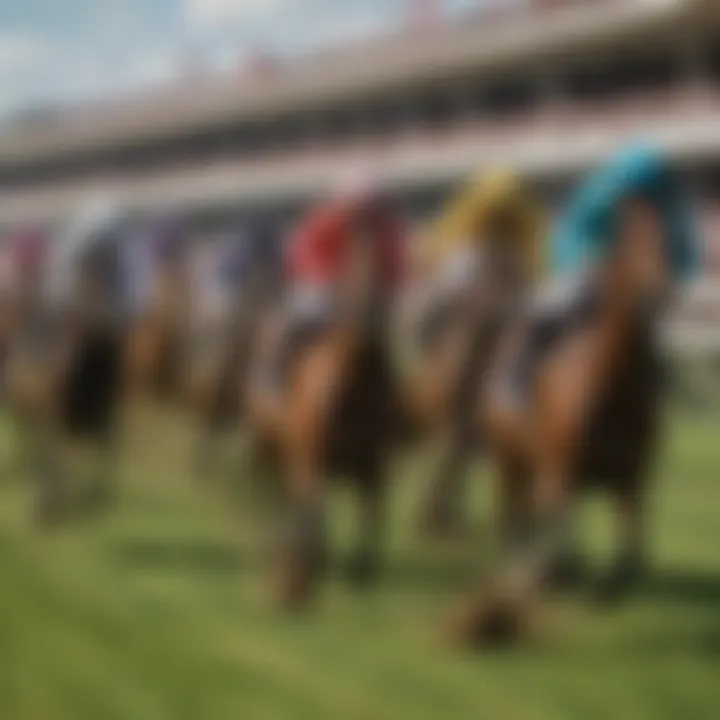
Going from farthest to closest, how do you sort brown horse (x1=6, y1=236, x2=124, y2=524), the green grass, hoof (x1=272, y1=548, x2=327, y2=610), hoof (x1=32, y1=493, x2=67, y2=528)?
hoof (x1=32, y1=493, x2=67, y2=528)
brown horse (x1=6, y1=236, x2=124, y2=524)
hoof (x1=272, y1=548, x2=327, y2=610)
the green grass

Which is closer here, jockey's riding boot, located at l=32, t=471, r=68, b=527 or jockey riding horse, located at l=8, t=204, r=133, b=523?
jockey riding horse, located at l=8, t=204, r=133, b=523

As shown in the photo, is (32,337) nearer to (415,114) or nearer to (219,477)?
(219,477)

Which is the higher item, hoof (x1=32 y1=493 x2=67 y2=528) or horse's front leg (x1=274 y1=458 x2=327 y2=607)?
hoof (x1=32 y1=493 x2=67 y2=528)

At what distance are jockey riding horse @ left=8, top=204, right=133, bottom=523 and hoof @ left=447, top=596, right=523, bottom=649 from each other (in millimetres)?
1026

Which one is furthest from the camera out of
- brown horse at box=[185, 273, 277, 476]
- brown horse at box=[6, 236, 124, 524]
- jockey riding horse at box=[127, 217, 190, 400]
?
brown horse at box=[6, 236, 124, 524]

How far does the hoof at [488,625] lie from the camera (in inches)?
126

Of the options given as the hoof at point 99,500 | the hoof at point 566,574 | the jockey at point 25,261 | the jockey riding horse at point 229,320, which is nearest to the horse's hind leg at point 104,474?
the hoof at point 99,500

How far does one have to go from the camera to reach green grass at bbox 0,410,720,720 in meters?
3.11

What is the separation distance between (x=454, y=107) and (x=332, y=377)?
0.60 meters

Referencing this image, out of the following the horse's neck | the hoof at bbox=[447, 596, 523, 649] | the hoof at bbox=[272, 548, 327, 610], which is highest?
the horse's neck

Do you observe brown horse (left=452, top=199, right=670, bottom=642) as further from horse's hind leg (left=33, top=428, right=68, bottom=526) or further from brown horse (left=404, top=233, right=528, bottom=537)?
horse's hind leg (left=33, top=428, right=68, bottom=526)

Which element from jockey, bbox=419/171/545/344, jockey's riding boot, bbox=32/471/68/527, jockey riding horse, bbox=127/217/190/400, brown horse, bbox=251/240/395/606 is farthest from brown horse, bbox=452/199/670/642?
jockey's riding boot, bbox=32/471/68/527

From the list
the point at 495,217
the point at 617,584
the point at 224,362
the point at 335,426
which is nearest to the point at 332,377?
the point at 335,426

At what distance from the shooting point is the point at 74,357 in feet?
12.8
